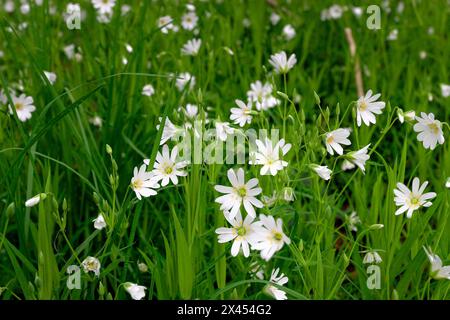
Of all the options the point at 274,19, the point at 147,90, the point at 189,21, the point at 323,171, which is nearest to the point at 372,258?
the point at 323,171

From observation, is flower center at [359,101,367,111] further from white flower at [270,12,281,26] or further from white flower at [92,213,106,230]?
white flower at [270,12,281,26]

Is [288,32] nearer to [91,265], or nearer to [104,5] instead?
[104,5]

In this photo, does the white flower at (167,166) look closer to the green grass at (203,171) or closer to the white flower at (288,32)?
the green grass at (203,171)

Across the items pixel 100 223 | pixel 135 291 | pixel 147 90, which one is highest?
pixel 147 90

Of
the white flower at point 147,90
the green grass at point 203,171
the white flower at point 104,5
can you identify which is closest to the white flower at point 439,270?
the green grass at point 203,171

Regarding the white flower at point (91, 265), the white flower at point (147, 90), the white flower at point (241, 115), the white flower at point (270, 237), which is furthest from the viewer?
the white flower at point (147, 90)

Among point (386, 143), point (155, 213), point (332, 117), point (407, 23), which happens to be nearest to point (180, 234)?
point (155, 213)

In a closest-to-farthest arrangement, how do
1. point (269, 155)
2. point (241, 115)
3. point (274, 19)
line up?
point (269, 155) < point (241, 115) < point (274, 19)
